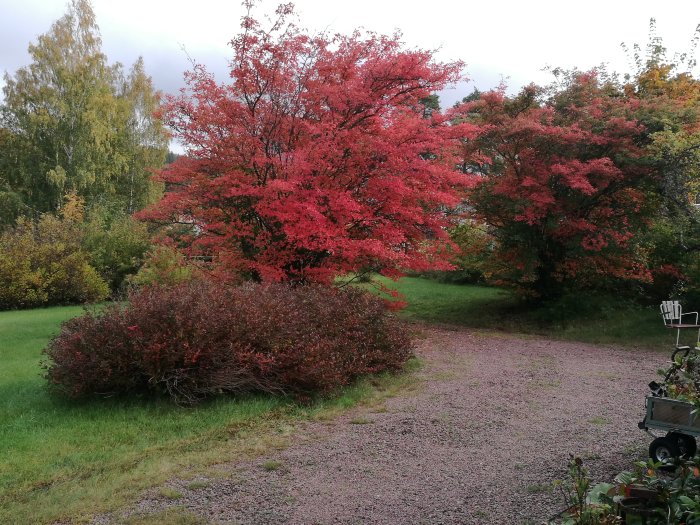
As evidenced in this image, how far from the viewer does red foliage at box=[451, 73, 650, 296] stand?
430 inches

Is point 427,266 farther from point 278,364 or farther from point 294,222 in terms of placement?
point 278,364

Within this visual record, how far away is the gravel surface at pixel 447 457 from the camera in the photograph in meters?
3.47

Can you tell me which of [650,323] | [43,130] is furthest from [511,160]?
[43,130]

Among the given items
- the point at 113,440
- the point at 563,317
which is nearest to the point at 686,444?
the point at 113,440

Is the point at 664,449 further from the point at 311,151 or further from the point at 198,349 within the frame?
the point at 311,151

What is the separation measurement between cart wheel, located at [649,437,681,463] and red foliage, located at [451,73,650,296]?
7.21m

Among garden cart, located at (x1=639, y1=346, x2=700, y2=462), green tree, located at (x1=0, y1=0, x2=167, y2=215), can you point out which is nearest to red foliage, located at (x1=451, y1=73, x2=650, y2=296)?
garden cart, located at (x1=639, y1=346, x2=700, y2=462)

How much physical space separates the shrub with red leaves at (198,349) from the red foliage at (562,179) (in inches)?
218

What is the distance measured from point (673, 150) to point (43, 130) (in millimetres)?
25865

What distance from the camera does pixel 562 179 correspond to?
1119 cm

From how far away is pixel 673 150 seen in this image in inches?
388

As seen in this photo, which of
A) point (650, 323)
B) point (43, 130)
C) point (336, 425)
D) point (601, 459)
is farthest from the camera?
point (43, 130)

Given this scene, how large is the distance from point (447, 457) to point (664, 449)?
60.4 inches

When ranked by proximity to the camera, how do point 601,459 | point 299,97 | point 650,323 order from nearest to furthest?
point 601,459 → point 299,97 → point 650,323
